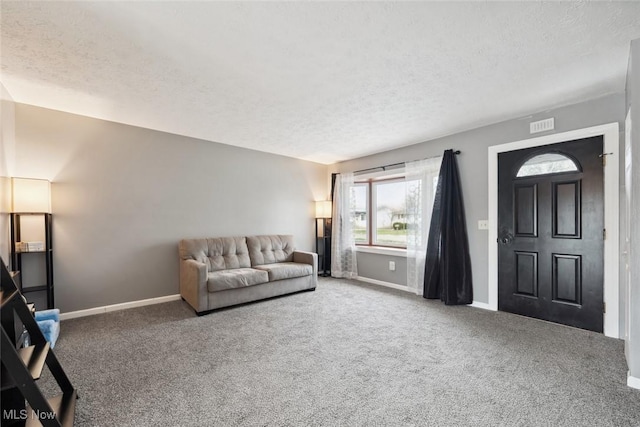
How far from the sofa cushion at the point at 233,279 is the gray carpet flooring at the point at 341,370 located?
0.35 meters

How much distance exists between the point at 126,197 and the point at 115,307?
1.39 metres

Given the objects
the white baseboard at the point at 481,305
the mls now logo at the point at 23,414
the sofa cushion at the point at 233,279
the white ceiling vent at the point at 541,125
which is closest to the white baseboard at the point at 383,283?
the white baseboard at the point at 481,305

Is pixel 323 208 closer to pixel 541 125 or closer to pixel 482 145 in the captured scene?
pixel 482 145

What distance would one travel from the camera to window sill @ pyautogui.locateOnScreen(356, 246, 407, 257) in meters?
4.67

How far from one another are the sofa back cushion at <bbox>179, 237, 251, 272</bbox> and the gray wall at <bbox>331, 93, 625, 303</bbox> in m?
3.09

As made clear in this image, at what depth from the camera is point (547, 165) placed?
318 cm

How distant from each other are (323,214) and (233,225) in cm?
181

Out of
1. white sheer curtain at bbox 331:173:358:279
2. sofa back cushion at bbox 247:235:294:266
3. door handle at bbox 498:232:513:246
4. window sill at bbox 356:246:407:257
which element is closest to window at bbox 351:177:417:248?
white sheer curtain at bbox 331:173:358:279

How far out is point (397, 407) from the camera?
1732 millimetres

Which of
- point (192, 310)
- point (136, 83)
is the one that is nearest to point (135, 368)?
point (192, 310)

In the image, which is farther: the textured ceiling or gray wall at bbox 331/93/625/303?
gray wall at bbox 331/93/625/303

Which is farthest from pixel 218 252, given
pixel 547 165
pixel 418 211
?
pixel 547 165

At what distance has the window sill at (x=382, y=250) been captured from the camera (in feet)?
15.3

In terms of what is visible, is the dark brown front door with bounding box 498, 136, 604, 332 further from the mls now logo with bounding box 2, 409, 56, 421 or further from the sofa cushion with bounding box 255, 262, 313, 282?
the mls now logo with bounding box 2, 409, 56, 421
